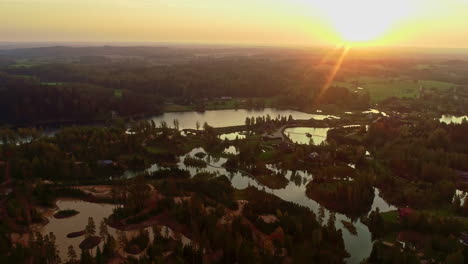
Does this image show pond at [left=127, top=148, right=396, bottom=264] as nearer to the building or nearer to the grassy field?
the building

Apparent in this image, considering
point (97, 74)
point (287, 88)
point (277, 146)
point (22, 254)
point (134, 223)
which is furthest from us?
point (97, 74)

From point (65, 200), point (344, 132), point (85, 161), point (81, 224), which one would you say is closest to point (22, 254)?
point (81, 224)

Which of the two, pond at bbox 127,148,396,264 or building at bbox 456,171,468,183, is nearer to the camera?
pond at bbox 127,148,396,264

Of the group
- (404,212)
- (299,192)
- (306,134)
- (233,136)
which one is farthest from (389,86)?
(404,212)

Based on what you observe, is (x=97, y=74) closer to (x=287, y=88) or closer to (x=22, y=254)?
(x=287, y=88)

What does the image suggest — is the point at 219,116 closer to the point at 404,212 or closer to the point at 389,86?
the point at 404,212

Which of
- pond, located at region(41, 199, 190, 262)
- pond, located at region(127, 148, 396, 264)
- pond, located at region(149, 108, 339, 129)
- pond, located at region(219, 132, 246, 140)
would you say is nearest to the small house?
pond, located at region(127, 148, 396, 264)
